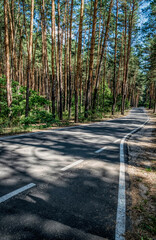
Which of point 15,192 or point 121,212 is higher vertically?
point 15,192

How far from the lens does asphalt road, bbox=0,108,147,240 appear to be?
86.4 inches

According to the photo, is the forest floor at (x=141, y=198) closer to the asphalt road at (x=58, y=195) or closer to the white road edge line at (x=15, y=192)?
the asphalt road at (x=58, y=195)

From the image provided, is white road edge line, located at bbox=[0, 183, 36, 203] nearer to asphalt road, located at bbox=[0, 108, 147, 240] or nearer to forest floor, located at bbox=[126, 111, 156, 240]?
asphalt road, located at bbox=[0, 108, 147, 240]

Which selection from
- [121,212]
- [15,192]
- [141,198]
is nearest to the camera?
[121,212]

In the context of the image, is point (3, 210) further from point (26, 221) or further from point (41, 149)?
point (41, 149)

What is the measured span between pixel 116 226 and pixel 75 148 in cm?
380

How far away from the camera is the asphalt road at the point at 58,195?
2.20 meters

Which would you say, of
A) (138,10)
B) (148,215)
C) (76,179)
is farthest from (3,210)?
(138,10)

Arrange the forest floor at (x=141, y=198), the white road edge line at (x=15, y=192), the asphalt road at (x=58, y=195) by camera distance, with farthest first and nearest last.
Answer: the white road edge line at (x=15, y=192)
the forest floor at (x=141, y=198)
the asphalt road at (x=58, y=195)

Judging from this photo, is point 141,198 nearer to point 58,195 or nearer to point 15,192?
point 58,195

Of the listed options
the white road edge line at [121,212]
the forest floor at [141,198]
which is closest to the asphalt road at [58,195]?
the white road edge line at [121,212]

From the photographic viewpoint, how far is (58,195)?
3.01 m

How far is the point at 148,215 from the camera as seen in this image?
2.68 metres

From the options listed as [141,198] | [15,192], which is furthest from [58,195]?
[141,198]
